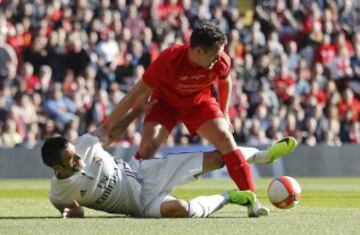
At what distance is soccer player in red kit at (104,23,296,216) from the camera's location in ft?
36.7

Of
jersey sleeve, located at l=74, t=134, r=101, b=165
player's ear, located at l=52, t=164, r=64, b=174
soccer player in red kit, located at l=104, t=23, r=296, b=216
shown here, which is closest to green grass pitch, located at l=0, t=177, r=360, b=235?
player's ear, located at l=52, t=164, r=64, b=174

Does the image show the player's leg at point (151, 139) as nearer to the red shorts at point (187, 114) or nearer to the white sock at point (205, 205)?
the red shorts at point (187, 114)

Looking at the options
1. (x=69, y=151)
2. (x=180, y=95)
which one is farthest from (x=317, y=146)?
(x=69, y=151)

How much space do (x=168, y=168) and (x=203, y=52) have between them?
1.17 metres

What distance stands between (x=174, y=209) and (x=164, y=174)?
0.48m

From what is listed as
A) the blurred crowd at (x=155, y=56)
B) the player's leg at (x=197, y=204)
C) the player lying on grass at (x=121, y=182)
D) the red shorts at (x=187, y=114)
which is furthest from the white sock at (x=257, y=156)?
the blurred crowd at (x=155, y=56)

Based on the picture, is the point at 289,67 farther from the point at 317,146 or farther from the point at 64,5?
the point at 64,5

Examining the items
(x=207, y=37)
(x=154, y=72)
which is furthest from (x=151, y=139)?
(x=207, y=37)

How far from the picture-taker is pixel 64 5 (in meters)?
24.9

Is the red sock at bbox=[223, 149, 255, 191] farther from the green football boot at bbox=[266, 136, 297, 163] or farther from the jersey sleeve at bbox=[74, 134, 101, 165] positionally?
the jersey sleeve at bbox=[74, 134, 101, 165]

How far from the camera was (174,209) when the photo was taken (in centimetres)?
1088

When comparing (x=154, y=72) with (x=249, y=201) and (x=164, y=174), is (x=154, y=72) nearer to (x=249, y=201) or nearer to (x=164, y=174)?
(x=164, y=174)

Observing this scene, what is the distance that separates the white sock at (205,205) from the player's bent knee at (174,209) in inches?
2.3

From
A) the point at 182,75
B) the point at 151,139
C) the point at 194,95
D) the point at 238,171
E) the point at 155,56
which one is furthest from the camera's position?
the point at 155,56
